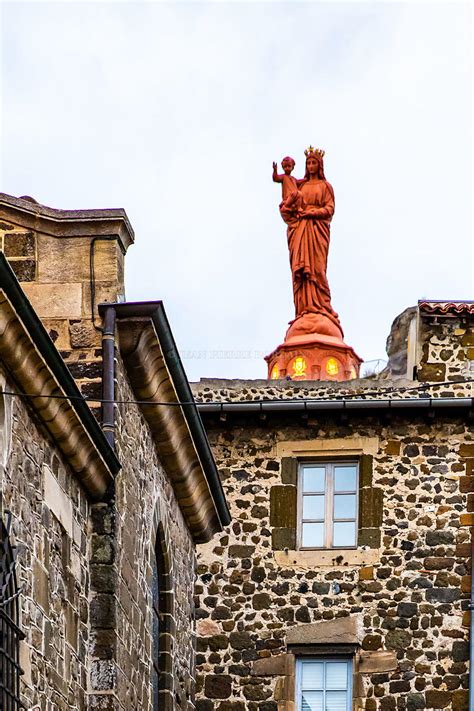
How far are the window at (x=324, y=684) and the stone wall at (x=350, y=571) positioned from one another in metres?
0.14

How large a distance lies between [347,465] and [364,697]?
99.8 inches

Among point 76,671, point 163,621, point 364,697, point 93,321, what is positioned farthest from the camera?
point 364,697

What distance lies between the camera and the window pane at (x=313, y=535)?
25.0 metres

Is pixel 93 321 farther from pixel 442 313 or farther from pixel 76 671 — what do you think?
pixel 442 313

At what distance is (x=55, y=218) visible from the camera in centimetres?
1609

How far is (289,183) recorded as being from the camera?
29.1 metres

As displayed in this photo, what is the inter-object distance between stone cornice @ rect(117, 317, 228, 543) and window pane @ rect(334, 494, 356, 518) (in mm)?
5500

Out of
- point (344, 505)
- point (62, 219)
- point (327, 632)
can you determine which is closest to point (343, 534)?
point (344, 505)

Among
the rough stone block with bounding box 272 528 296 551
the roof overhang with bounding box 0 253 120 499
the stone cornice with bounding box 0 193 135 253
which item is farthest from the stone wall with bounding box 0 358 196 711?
the rough stone block with bounding box 272 528 296 551

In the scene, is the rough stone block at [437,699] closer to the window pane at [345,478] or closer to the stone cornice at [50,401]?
the window pane at [345,478]

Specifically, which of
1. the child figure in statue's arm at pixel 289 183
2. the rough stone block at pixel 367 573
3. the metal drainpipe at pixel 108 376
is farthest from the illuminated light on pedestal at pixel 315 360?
the metal drainpipe at pixel 108 376

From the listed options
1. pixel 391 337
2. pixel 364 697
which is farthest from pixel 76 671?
pixel 391 337

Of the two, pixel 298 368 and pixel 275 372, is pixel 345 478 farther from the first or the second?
pixel 275 372

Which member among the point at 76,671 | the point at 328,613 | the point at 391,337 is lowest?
the point at 76,671
